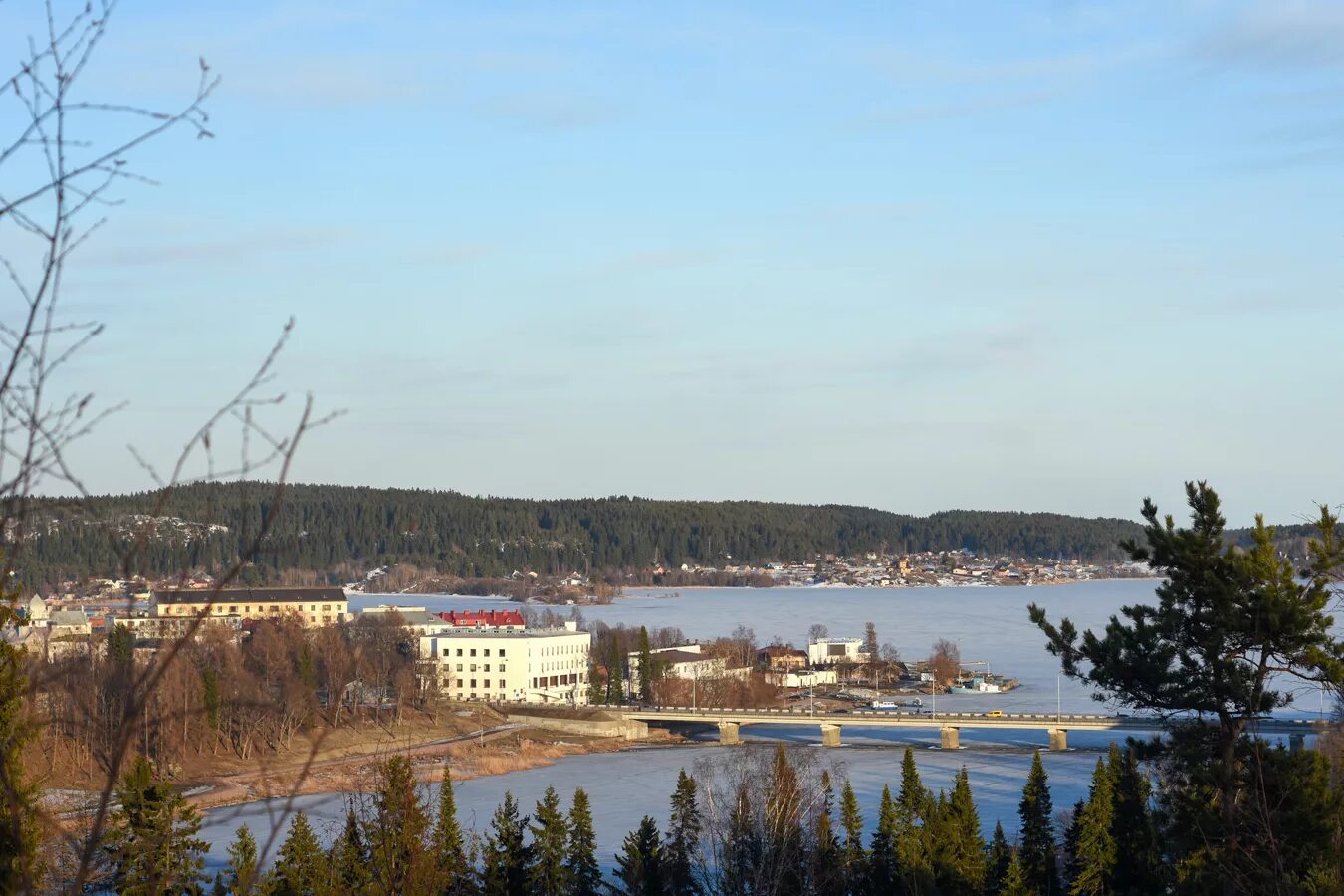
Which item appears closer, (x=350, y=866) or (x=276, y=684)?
(x=350, y=866)

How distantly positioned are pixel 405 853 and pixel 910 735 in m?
21.6

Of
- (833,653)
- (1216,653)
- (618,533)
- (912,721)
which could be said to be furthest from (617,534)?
(1216,653)

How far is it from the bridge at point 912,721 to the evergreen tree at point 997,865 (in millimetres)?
13880

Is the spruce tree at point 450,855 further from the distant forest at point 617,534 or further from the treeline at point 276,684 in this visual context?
the distant forest at point 617,534

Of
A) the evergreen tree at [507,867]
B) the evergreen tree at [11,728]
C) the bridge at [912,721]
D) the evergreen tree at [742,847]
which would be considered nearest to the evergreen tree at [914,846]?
the evergreen tree at [742,847]

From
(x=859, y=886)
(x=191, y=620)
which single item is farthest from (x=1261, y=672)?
(x=191, y=620)

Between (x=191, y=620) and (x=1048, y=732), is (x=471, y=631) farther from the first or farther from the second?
(x=191, y=620)

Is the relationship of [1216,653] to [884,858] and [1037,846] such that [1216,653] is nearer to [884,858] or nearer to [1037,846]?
[884,858]

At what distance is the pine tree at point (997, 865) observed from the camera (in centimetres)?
1297

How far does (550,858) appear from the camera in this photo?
12.9 m

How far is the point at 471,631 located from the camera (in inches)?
1586

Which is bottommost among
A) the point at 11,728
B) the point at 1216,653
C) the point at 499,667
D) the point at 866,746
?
the point at 866,746

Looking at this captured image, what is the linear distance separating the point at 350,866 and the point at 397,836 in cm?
49

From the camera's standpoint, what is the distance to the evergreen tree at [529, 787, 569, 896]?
41.9ft
